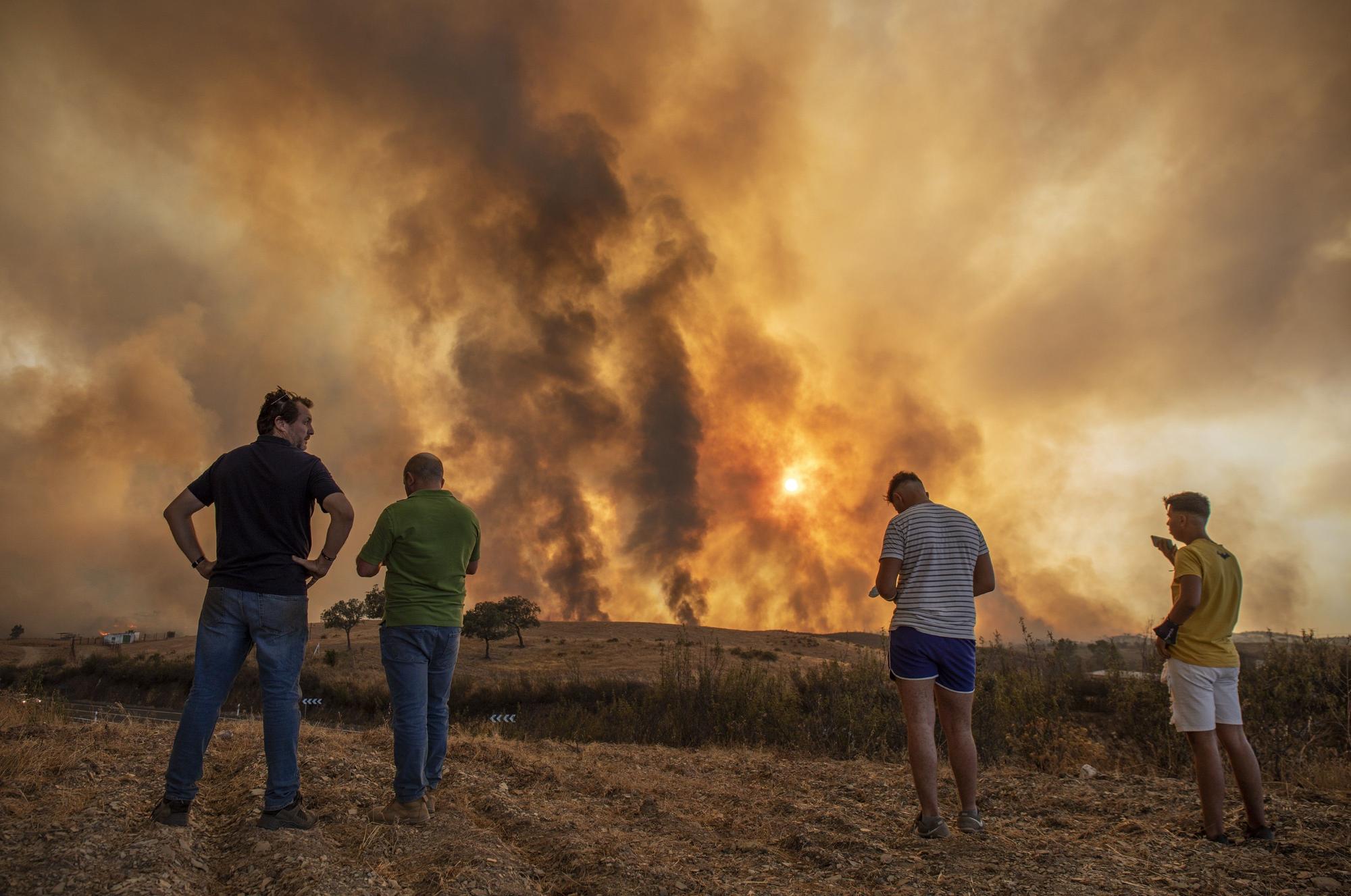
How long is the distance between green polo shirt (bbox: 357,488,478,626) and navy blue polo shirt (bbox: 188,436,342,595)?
0.44 m

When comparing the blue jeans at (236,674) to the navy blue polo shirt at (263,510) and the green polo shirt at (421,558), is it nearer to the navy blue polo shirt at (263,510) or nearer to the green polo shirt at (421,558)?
the navy blue polo shirt at (263,510)

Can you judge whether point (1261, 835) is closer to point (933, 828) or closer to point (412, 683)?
point (933, 828)

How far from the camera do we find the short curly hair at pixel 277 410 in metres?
4.46

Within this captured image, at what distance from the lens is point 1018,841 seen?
4645 mm

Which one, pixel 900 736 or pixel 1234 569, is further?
pixel 900 736

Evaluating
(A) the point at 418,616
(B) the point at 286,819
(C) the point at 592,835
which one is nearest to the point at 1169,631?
(C) the point at 592,835

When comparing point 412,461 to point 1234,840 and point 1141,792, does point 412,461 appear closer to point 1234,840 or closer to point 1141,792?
point 1234,840

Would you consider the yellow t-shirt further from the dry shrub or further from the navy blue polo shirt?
the navy blue polo shirt

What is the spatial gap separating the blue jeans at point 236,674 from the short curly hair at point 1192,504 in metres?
5.91

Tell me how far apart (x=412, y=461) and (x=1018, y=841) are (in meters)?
4.80

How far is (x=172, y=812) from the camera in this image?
3908 mm

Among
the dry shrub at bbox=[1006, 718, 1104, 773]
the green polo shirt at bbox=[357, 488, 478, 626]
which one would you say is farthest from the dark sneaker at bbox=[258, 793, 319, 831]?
the dry shrub at bbox=[1006, 718, 1104, 773]

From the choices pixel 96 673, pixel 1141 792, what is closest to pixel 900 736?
pixel 1141 792

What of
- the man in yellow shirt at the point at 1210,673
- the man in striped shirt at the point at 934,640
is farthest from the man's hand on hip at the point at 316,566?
the man in yellow shirt at the point at 1210,673
